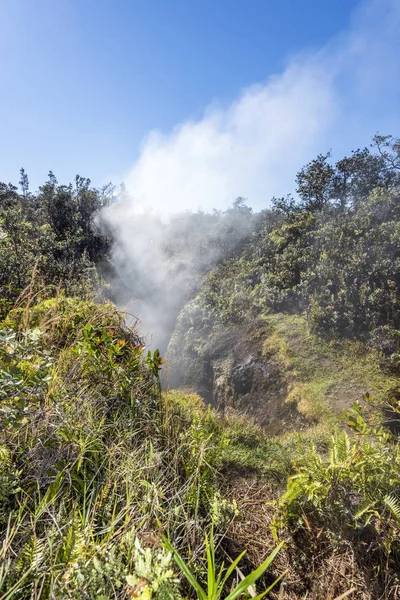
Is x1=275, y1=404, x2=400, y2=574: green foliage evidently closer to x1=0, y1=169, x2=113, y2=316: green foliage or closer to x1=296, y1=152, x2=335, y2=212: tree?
x1=0, y1=169, x2=113, y2=316: green foliage

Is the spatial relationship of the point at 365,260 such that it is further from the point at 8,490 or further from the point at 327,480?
the point at 8,490

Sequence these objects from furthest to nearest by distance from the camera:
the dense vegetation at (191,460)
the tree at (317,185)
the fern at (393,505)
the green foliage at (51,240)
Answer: the tree at (317,185) < the green foliage at (51,240) < the fern at (393,505) < the dense vegetation at (191,460)

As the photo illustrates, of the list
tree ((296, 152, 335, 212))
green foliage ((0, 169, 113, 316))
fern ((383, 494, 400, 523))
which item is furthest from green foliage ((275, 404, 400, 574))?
tree ((296, 152, 335, 212))

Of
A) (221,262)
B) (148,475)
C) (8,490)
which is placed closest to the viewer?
(8,490)

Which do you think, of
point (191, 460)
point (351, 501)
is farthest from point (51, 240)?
point (351, 501)

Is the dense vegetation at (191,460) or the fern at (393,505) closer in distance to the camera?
the dense vegetation at (191,460)

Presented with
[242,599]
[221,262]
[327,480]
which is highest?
[221,262]

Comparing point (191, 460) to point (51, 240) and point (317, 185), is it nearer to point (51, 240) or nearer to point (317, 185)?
point (51, 240)

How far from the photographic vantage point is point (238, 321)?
7734mm

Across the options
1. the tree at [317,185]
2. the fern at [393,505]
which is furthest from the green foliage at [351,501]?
the tree at [317,185]

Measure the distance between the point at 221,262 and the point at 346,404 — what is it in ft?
24.8

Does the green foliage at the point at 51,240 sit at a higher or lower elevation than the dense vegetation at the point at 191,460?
higher

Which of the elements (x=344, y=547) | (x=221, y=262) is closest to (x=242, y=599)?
(x=344, y=547)

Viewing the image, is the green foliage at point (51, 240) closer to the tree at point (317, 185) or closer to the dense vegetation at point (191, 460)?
the dense vegetation at point (191, 460)
